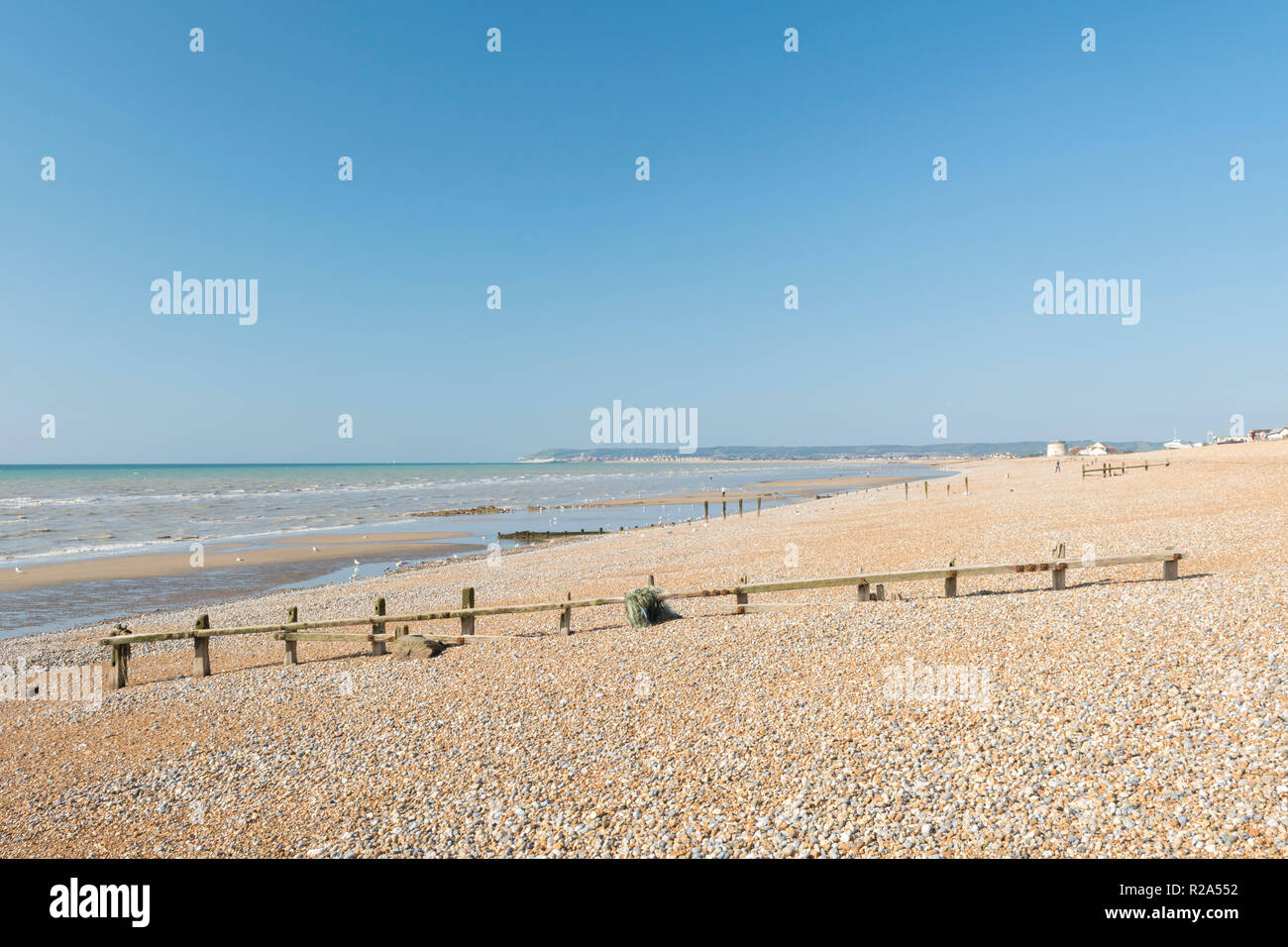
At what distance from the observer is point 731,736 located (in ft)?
26.9

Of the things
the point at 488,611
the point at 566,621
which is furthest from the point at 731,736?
the point at 488,611

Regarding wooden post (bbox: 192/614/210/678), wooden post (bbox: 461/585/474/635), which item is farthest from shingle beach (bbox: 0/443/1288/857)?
wooden post (bbox: 461/585/474/635)

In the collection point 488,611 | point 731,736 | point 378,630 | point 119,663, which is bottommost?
point 119,663

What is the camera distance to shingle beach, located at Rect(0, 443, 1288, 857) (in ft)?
19.8

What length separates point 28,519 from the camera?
2034 inches

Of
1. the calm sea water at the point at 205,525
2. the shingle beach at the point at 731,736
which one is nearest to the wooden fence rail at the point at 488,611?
the shingle beach at the point at 731,736

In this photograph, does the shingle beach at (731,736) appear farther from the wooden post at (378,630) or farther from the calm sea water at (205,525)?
the calm sea water at (205,525)

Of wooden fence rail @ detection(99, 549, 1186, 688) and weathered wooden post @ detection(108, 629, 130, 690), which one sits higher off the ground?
wooden fence rail @ detection(99, 549, 1186, 688)

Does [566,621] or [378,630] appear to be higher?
[566,621]

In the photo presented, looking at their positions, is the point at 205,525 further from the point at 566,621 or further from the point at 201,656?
the point at 566,621

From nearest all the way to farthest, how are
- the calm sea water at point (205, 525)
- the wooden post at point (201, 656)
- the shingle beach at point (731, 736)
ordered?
the shingle beach at point (731, 736) < the wooden post at point (201, 656) < the calm sea water at point (205, 525)

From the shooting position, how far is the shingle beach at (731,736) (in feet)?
19.8

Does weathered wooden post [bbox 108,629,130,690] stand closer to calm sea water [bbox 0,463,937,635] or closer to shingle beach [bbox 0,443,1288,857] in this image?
shingle beach [bbox 0,443,1288,857]
